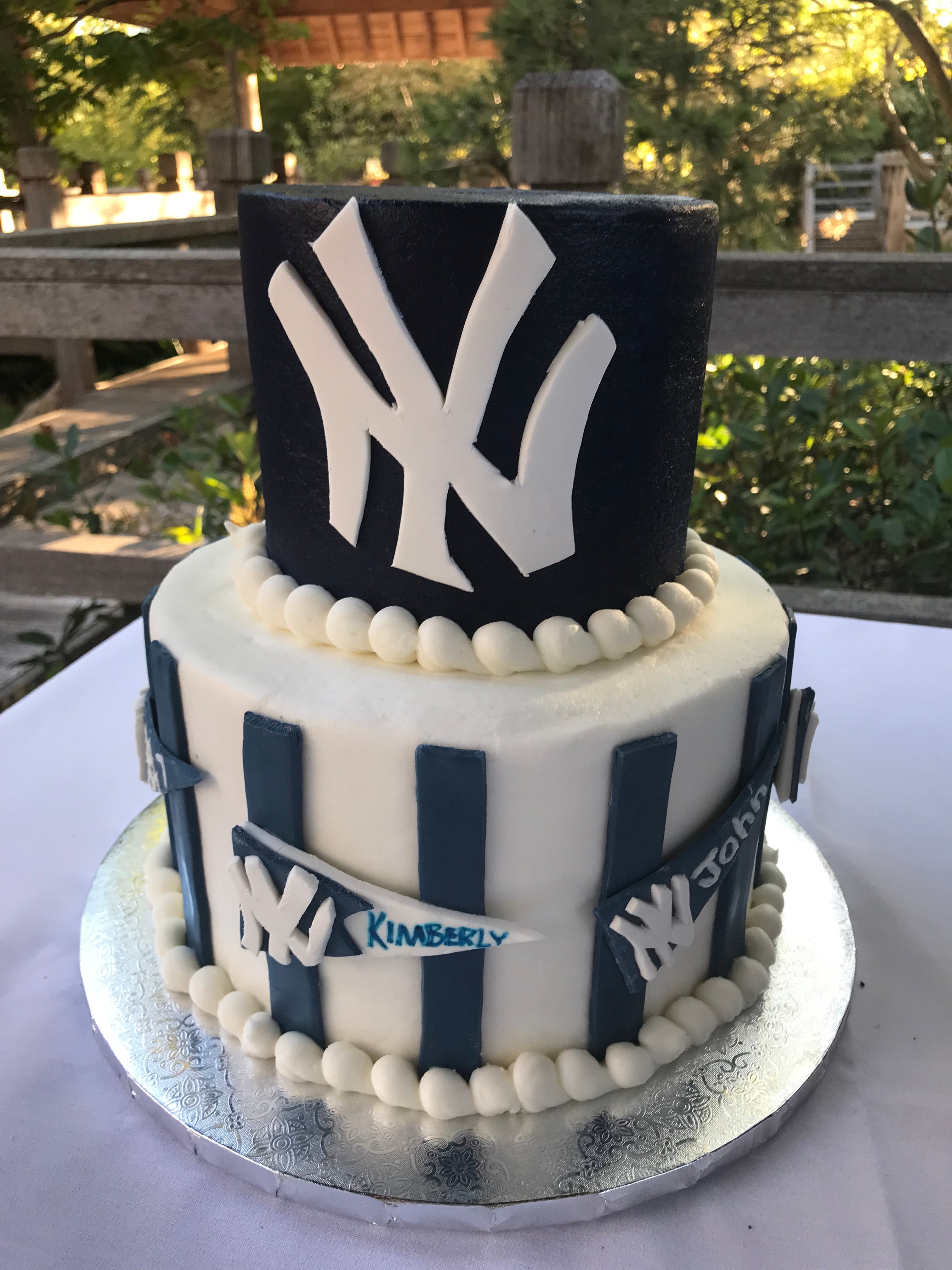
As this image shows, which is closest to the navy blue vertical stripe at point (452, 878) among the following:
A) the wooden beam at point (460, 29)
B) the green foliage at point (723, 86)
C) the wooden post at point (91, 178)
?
the green foliage at point (723, 86)

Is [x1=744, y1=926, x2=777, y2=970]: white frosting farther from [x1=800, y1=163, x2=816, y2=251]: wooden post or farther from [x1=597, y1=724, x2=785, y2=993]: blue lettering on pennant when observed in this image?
[x1=800, y1=163, x2=816, y2=251]: wooden post

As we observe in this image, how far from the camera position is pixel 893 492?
2.53 metres

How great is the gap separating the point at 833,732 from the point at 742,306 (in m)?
0.78

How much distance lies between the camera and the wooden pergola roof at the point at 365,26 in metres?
4.75

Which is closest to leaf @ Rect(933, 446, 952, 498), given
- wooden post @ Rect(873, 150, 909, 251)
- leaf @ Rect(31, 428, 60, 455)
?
leaf @ Rect(31, 428, 60, 455)

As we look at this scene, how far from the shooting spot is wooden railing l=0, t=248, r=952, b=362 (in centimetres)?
169

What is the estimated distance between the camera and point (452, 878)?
0.73 meters

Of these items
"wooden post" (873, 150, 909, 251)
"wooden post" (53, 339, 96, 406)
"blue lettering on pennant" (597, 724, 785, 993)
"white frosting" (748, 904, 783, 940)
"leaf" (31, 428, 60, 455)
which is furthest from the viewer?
"wooden post" (873, 150, 909, 251)

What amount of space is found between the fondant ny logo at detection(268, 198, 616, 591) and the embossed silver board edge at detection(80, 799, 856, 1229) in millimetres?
426

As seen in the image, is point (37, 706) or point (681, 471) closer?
point (681, 471)

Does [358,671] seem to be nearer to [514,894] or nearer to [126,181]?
[514,894]

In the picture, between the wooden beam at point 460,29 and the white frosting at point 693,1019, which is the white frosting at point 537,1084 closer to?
the white frosting at point 693,1019

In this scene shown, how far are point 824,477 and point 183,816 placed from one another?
1.76 m

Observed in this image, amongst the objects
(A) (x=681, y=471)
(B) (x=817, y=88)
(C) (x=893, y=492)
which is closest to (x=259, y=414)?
(A) (x=681, y=471)
